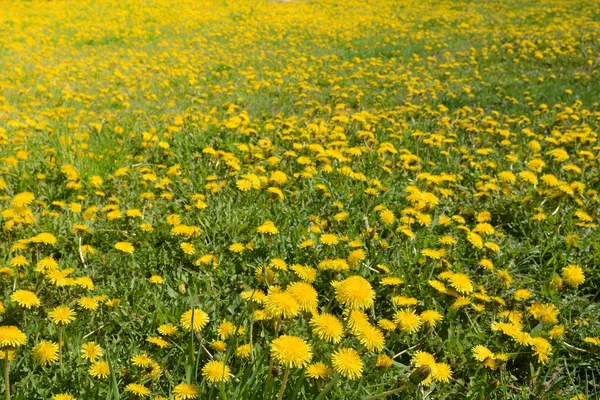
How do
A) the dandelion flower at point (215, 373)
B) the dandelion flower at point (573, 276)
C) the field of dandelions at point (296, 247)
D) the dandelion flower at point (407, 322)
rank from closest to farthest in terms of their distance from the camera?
the dandelion flower at point (215, 373)
the field of dandelions at point (296, 247)
the dandelion flower at point (407, 322)
the dandelion flower at point (573, 276)

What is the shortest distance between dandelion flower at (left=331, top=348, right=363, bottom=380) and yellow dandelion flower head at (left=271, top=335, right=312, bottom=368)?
6.3 inches

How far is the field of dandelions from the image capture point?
1.74m

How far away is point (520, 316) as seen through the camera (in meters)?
2.22

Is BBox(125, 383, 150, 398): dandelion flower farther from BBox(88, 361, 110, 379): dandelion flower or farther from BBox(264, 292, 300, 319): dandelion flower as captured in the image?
BBox(264, 292, 300, 319): dandelion flower

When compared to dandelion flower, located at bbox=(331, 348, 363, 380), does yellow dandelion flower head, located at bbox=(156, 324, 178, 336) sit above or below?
below

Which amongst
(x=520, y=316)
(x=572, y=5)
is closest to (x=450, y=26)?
(x=572, y=5)

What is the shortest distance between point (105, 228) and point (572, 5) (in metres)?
15.7

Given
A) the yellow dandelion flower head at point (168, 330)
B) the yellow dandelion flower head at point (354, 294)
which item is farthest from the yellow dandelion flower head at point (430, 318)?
the yellow dandelion flower head at point (168, 330)

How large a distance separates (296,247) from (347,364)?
1364 millimetres

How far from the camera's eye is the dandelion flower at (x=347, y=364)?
1438mm

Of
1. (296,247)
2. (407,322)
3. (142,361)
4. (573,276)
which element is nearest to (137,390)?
(142,361)

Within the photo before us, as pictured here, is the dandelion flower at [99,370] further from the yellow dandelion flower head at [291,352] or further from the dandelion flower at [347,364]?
the dandelion flower at [347,364]

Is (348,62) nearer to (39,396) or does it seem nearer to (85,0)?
(39,396)

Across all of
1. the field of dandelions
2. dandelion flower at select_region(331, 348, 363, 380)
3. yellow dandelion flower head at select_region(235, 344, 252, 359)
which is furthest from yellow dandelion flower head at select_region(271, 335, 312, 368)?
yellow dandelion flower head at select_region(235, 344, 252, 359)
